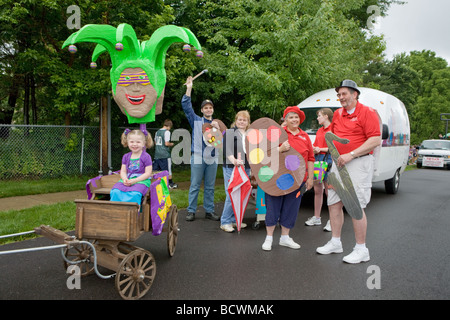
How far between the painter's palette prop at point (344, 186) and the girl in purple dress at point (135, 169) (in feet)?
6.98

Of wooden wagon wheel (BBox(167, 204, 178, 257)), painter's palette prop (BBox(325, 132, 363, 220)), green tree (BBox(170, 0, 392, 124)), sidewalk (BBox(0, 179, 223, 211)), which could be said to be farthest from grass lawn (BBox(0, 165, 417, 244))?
painter's palette prop (BBox(325, 132, 363, 220))

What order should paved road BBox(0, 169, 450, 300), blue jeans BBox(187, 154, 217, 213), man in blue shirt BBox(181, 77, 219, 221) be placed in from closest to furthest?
paved road BBox(0, 169, 450, 300) → man in blue shirt BBox(181, 77, 219, 221) → blue jeans BBox(187, 154, 217, 213)

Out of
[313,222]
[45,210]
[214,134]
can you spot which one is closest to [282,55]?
[214,134]

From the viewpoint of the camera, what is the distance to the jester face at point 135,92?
3.93 meters

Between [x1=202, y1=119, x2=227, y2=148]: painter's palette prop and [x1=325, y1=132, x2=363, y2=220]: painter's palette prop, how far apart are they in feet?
5.98

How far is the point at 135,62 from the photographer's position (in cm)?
392

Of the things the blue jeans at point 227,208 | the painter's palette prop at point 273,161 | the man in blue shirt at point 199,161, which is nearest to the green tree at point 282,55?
the man in blue shirt at point 199,161

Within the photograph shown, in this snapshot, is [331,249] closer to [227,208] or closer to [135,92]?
[227,208]

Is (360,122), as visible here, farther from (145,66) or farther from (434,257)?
(145,66)

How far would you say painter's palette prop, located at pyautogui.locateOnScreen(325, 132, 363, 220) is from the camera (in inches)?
156

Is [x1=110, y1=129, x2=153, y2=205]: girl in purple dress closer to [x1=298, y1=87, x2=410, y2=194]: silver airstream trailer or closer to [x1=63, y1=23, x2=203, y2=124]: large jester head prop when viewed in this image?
[x1=63, y1=23, x2=203, y2=124]: large jester head prop

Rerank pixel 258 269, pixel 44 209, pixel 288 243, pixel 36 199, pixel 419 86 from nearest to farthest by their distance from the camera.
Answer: pixel 258 269, pixel 288 243, pixel 44 209, pixel 36 199, pixel 419 86

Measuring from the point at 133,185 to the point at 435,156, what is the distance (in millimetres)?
21492

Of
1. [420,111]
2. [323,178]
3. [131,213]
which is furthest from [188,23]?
[420,111]
